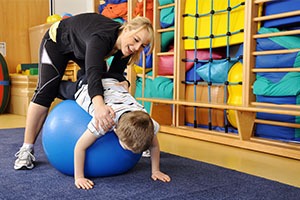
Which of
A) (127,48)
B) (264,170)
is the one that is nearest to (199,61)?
(264,170)

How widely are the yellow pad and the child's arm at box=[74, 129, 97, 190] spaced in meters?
1.66

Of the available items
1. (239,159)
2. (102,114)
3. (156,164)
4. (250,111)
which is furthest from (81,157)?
(250,111)

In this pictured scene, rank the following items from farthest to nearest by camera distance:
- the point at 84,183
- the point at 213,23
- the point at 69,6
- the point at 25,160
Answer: the point at 69,6 → the point at 213,23 → the point at 25,160 → the point at 84,183

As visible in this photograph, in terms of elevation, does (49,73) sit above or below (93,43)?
below

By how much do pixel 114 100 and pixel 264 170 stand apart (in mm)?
950

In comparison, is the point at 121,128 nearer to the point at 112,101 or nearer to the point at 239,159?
the point at 112,101

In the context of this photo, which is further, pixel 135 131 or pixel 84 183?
pixel 84 183

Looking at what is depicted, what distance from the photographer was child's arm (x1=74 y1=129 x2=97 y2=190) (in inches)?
63.9

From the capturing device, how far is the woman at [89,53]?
1.62 m

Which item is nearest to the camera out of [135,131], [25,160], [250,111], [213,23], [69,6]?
[135,131]

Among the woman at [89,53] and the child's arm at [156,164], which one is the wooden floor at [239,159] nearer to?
the child's arm at [156,164]

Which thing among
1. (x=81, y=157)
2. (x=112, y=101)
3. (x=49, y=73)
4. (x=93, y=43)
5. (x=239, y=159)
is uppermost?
(x=93, y=43)

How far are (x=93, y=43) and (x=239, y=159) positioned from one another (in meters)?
1.21

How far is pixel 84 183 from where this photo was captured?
5.38ft
